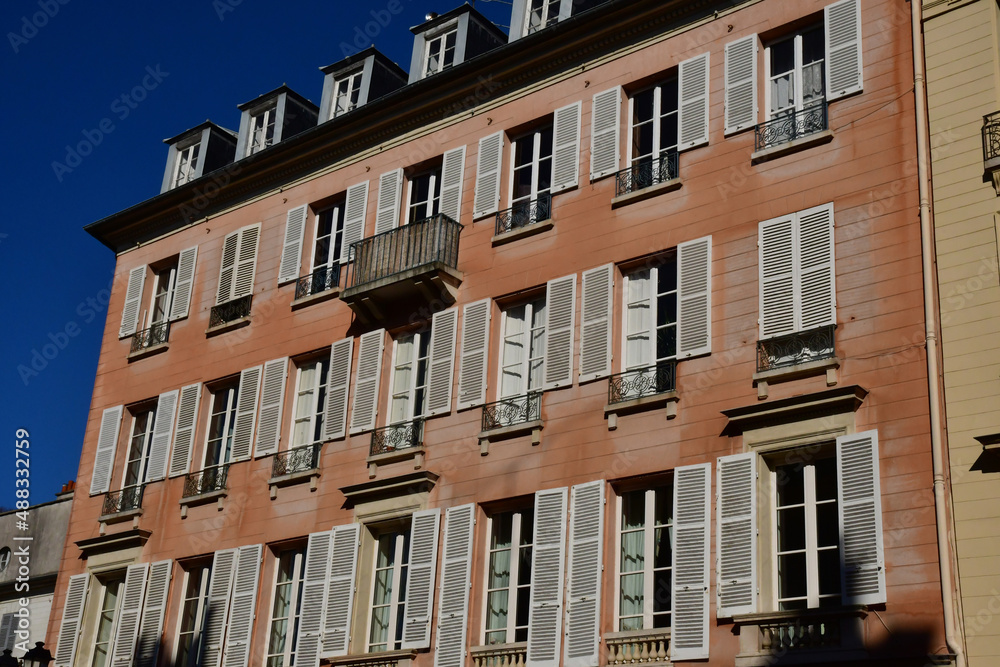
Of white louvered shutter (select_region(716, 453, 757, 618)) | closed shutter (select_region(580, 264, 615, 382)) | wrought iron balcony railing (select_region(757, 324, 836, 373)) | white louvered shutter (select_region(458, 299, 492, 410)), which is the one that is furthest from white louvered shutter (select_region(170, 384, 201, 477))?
wrought iron balcony railing (select_region(757, 324, 836, 373))

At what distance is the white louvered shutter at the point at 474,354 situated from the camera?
22188 mm

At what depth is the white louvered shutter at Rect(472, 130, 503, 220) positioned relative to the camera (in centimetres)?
2373

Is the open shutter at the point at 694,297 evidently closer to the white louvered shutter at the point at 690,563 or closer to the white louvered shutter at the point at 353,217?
the white louvered shutter at the point at 690,563

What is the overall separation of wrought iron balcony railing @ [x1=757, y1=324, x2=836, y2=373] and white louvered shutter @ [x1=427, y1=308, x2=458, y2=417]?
6.01 m

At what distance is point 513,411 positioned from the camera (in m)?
21.5

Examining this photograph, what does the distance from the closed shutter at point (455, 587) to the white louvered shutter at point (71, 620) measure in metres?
9.61

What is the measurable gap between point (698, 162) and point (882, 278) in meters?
4.10

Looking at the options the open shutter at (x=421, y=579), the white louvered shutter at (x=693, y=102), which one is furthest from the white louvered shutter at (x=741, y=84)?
the open shutter at (x=421, y=579)

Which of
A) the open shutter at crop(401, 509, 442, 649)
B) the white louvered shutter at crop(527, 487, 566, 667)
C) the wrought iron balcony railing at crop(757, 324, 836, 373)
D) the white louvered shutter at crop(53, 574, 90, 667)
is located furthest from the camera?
the white louvered shutter at crop(53, 574, 90, 667)

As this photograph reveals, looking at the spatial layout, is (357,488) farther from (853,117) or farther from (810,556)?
(853,117)

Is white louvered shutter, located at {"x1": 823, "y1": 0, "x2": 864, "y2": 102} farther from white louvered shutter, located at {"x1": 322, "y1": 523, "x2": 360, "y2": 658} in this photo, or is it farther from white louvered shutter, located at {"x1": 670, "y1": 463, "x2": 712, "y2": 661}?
white louvered shutter, located at {"x1": 322, "y1": 523, "x2": 360, "y2": 658}

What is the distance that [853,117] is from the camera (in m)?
19.2

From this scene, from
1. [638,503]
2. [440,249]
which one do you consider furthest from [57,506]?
[638,503]

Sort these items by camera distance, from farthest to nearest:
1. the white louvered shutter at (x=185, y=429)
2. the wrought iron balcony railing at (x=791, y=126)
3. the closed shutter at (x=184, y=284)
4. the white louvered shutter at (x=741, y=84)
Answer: the closed shutter at (x=184, y=284) → the white louvered shutter at (x=185, y=429) → the white louvered shutter at (x=741, y=84) → the wrought iron balcony railing at (x=791, y=126)
